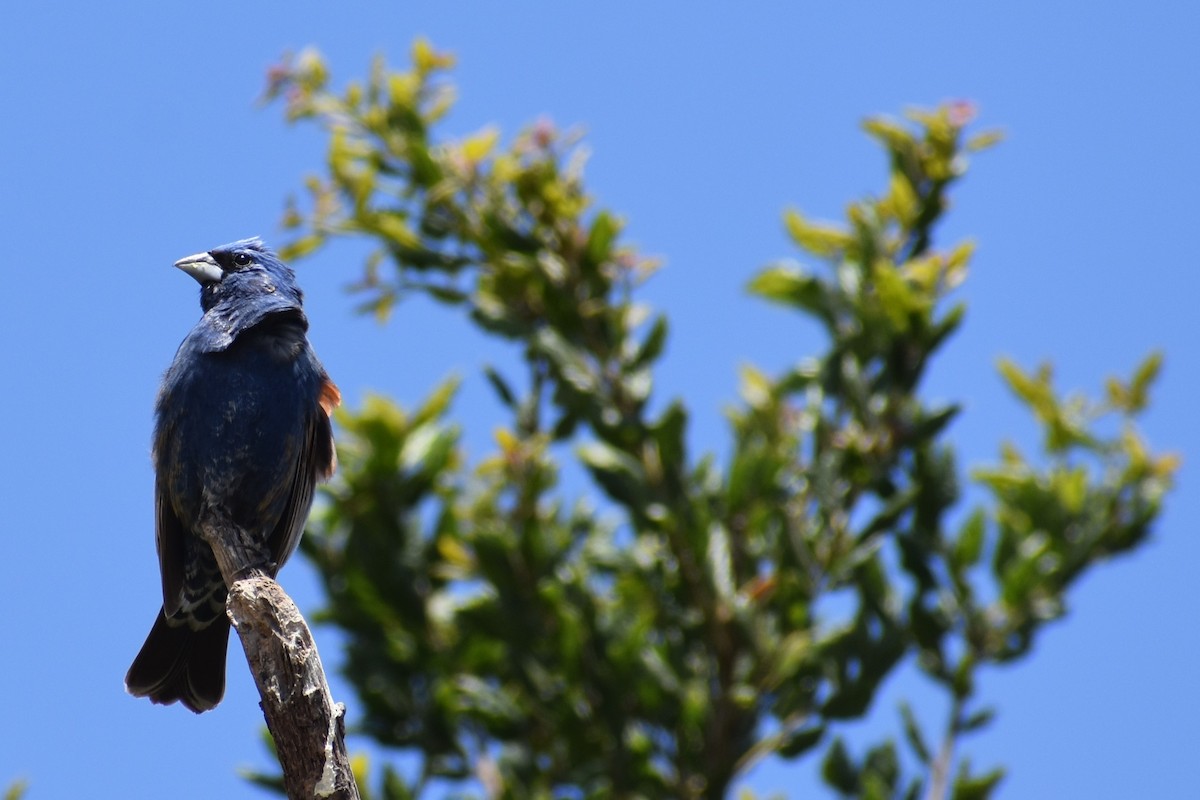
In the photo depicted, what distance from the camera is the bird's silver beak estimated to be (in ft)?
17.7

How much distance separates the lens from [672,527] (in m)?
4.78

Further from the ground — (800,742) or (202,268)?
(202,268)

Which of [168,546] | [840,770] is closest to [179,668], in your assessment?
[168,546]

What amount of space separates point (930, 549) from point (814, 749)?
2.54 feet

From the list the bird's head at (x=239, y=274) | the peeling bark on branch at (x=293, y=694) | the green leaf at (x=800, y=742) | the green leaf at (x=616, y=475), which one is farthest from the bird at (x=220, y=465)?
the green leaf at (x=800, y=742)

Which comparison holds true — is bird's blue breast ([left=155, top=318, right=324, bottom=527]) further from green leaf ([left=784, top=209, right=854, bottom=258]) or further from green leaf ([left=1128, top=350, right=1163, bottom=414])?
green leaf ([left=1128, top=350, right=1163, bottom=414])

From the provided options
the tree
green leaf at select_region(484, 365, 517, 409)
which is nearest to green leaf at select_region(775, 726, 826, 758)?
the tree

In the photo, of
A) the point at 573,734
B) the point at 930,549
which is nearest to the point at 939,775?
the point at 930,549

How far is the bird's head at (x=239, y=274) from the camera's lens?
17.4ft

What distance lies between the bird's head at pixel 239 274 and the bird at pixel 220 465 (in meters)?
0.11

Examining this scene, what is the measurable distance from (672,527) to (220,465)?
58.9 inches

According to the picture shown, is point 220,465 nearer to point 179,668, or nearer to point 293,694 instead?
point 179,668

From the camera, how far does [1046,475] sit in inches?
208

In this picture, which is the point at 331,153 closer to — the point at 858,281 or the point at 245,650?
the point at 858,281
